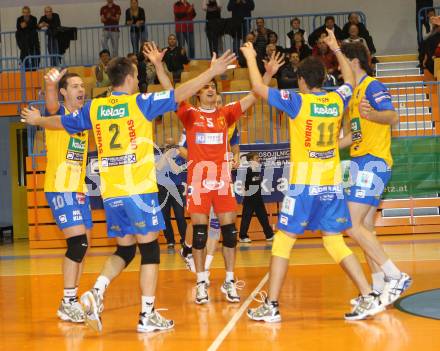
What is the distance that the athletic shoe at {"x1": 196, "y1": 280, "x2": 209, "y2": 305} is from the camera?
26.2 feet

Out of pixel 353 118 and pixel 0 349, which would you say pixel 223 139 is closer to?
pixel 353 118

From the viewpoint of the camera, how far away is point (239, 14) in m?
19.9

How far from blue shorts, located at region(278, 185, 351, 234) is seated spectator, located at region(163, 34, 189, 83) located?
12.1m

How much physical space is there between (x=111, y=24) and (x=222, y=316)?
14474 mm

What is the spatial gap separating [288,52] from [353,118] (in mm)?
11440

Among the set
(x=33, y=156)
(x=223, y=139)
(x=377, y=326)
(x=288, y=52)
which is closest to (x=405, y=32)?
(x=288, y=52)

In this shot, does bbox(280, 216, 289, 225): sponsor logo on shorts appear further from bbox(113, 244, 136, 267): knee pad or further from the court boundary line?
bbox(113, 244, 136, 267): knee pad

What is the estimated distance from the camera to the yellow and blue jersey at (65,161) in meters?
7.53

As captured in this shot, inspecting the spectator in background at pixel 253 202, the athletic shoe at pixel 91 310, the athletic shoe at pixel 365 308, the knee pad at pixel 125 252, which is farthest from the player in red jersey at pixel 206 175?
the spectator in background at pixel 253 202

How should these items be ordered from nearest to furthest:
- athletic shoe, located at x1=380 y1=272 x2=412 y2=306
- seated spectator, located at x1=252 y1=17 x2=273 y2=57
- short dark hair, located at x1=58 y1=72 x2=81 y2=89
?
athletic shoe, located at x1=380 y1=272 x2=412 y2=306, short dark hair, located at x1=58 y1=72 x2=81 y2=89, seated spectator, located at x1=252 y1=17 x2=273 y2=57

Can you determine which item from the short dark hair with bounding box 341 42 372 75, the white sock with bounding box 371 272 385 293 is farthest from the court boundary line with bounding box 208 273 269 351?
the short dark hair with bounding box 341 42 372 75

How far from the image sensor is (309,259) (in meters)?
11.5

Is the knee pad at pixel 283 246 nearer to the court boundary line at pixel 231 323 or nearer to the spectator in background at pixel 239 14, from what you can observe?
the court boundary line at pixel 231 323

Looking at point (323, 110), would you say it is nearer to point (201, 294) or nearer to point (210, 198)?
point (210, 198)
